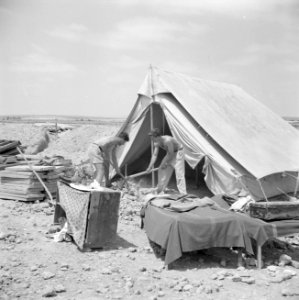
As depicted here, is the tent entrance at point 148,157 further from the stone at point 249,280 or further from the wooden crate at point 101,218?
the stone at point 249,280

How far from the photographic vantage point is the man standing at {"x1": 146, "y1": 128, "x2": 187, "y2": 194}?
7.03 m

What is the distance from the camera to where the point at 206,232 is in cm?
430

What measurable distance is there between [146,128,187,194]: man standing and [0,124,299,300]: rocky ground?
1598 mm

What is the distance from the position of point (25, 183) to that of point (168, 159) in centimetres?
256

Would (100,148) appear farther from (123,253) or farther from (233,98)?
(233,98)

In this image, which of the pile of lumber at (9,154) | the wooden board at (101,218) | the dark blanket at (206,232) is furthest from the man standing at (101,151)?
the dark blanket at (206,232)

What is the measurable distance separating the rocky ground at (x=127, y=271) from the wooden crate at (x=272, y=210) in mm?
462

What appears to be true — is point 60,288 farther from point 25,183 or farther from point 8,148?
point 8,148

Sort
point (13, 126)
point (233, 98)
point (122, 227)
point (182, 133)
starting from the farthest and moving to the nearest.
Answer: point (13, 126) → point (233, 98) → point (182, 133) → point (122, 227)

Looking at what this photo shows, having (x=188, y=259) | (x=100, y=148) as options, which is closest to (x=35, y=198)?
(x=100, y=148)

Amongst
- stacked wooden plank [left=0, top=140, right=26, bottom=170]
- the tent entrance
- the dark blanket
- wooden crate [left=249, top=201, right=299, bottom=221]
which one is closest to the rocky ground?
the dark blanket

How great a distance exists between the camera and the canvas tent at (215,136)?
6992 mm

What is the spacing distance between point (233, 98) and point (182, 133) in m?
3.11

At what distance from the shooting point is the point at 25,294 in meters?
3.58
